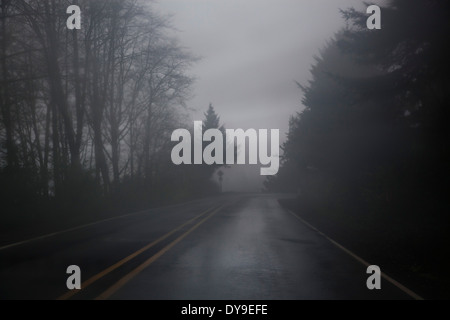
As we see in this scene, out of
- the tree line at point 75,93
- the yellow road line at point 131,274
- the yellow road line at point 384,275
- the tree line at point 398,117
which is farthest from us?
the tree line at point 75,93

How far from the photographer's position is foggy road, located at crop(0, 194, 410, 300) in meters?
7.66

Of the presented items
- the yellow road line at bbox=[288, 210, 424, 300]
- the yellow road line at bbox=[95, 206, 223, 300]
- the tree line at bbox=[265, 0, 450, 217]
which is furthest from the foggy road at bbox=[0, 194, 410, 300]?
the tree line at bbox=[265, 0, 450, 217]

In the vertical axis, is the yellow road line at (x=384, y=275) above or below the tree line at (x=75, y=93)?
below

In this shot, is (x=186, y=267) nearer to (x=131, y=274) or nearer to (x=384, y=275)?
(x=131, y=274)

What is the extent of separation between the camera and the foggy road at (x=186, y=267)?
766cm

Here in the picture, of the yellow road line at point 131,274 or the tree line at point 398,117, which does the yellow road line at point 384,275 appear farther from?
the yellow road line at point 131,274

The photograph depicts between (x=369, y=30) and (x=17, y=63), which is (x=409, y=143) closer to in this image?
(x=369, y=30)

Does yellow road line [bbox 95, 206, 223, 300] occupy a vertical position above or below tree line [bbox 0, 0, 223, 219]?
below

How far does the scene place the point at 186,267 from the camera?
9.87 metres

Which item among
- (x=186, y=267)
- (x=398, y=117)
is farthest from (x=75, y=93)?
(x=186, y=267)

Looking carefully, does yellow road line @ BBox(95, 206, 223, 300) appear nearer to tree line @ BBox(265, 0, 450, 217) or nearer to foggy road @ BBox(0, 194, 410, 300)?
foggy road @ BBox(0, 194, 410, 300)

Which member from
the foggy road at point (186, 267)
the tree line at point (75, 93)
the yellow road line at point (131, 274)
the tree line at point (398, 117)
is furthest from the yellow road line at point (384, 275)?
the tree line at point (75, 93)

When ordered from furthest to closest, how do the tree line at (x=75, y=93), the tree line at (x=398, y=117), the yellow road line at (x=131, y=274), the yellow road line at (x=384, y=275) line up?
the tree line at (x=75, y=93) → the tree line at (x=398, y=117) → the yellow road line at (x=384, y=275) → the yellow road line at (x=131, y=274)
